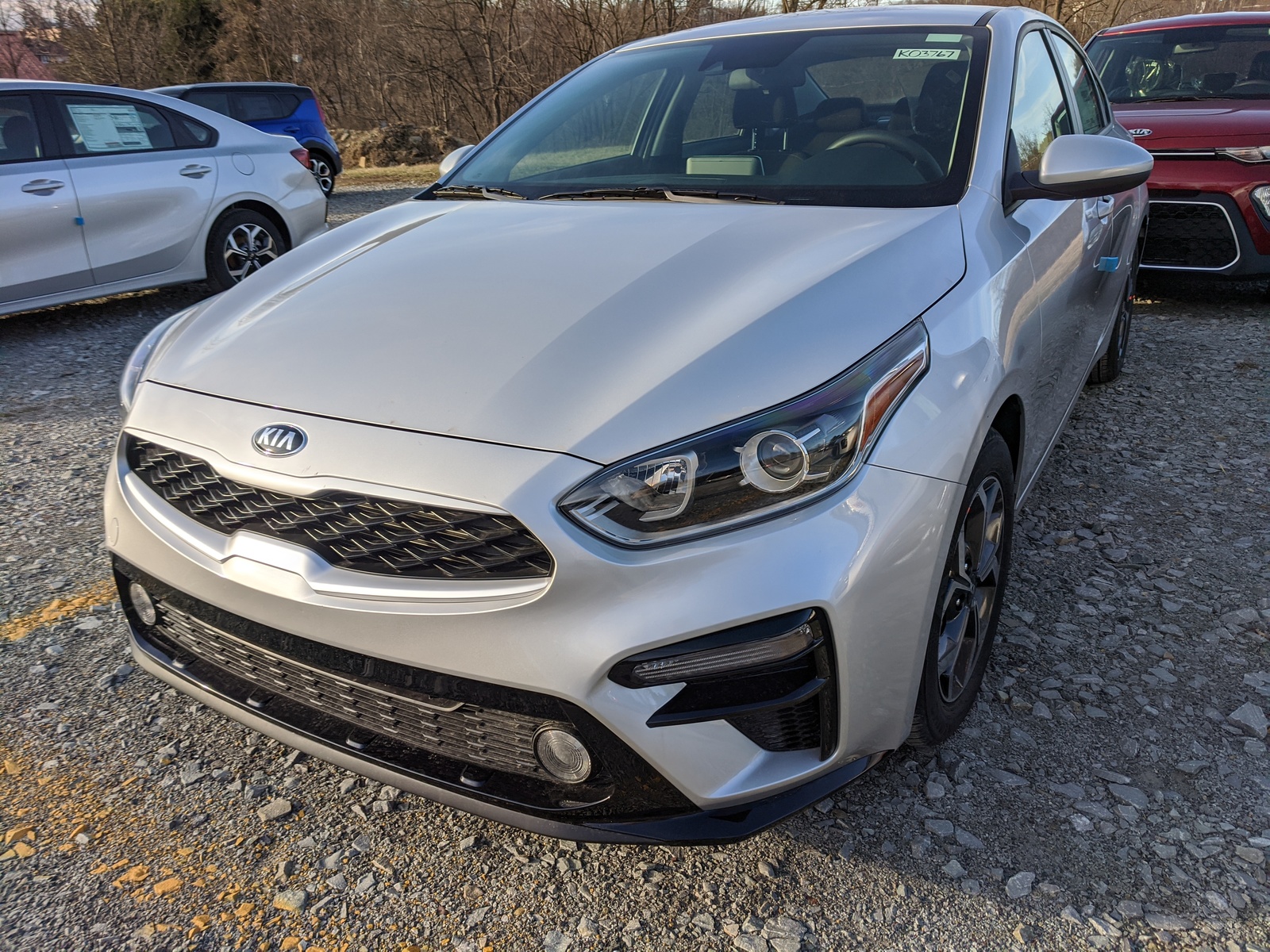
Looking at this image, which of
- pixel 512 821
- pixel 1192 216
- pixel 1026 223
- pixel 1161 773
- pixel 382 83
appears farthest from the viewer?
pixel 382 83

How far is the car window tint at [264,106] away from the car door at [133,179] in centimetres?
687

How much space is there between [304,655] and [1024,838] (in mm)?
1433

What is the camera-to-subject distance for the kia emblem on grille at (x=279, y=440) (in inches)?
68.4

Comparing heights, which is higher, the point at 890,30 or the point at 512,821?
the point at 890,30

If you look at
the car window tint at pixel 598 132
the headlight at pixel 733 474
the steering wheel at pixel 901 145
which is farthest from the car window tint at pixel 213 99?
the headlight at pixel 733 474

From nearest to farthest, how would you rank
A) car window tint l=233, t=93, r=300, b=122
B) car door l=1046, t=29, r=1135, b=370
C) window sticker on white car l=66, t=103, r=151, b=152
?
car door l=1046, t=29, r=1135, b=370 → window sticker on white car l=66, t=103, r=151, b=152 → car window tint l=233, t=93, r=300, b=122

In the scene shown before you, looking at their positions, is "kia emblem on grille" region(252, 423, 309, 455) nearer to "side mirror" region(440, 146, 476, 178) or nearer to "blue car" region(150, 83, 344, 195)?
"side mirror" region(440, 146, 476, 178)

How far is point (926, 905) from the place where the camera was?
1.81 m

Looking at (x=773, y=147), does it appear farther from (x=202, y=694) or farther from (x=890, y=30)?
(x=202, y=694)

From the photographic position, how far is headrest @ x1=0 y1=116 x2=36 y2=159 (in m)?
5.80

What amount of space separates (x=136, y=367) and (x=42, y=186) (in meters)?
4.38

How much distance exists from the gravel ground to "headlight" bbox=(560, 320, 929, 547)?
2.54ft

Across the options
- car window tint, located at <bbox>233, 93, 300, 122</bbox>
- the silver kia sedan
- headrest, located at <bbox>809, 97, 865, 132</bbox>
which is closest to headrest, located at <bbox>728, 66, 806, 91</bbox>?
headrest, located at <bbox>809, 97, 865, 132</bbox>

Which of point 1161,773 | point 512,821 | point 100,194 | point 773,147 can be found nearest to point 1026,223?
point 773,147
